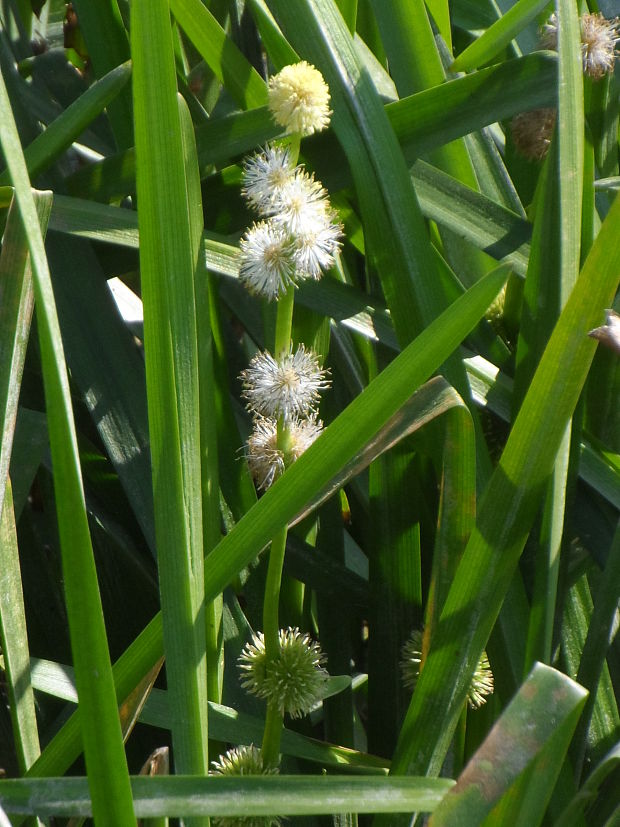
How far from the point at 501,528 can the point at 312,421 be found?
0.14m

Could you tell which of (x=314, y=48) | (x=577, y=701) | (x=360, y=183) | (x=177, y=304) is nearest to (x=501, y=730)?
(x=577, y=701)

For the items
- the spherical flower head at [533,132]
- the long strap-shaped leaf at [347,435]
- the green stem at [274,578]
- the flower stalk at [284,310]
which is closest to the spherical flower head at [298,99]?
the flower stalk at [284,310]

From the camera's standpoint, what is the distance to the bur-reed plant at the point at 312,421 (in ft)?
1.46

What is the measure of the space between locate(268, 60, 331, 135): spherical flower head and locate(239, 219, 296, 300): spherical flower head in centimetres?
6

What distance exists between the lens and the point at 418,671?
0.64 meters

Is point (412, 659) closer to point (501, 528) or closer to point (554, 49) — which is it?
point (501, 528)

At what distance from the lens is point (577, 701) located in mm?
415

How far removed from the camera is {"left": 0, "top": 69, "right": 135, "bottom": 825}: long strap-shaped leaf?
0.38 m

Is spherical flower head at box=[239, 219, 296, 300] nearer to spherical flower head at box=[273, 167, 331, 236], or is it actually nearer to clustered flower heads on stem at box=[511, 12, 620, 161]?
spherical flower head at box=[273, 167, 331, 236]

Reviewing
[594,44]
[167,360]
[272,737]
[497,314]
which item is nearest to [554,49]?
[594,44]

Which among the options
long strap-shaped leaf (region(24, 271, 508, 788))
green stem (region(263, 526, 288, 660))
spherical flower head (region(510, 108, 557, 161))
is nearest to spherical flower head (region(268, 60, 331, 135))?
long strap-shaped leaf (region(24, 271, 508, 788))

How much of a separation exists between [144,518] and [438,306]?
295mm

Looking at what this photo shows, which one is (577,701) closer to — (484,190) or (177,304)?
(177,304)

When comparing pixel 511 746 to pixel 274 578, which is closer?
pixel 511 746
